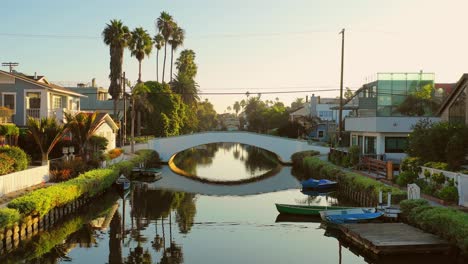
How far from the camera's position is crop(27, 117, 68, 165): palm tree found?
128 ft

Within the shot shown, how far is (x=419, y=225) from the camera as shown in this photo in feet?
83.8

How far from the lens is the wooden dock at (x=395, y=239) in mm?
22594

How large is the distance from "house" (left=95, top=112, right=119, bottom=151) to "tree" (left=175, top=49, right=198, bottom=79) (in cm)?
6111

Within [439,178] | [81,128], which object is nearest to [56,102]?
[81,128]

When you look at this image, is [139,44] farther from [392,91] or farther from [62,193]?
[62,193]

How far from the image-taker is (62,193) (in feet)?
93.4

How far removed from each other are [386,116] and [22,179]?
1448 inches

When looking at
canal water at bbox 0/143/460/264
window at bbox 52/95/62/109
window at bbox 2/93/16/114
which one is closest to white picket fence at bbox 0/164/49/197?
canal water at bbox 0/143/460/264

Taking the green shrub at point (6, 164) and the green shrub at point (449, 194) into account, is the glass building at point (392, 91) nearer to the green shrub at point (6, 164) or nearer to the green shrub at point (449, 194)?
the green shrub at point (449, 194)

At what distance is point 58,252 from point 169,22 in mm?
80467

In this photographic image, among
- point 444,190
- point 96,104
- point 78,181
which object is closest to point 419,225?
point 444,190

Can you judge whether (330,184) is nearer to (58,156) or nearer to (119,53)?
(58,156)

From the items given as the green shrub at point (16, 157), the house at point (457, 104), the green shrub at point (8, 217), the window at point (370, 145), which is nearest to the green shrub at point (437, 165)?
the house at point (457, 104)

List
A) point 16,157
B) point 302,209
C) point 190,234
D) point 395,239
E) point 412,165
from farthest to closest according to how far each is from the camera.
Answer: point 412,165 → point 16,157 → point 302,209 → point 190,234 → point 395,239
